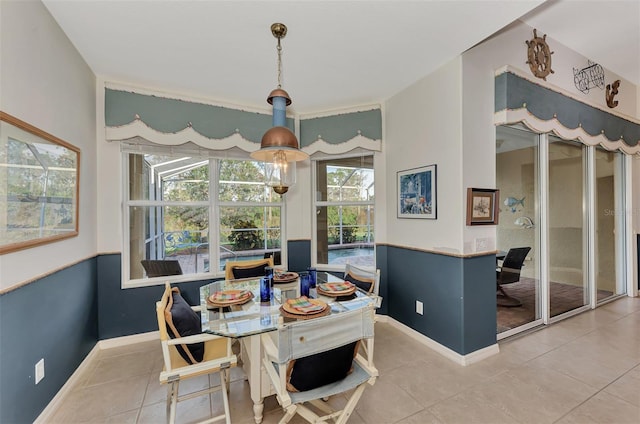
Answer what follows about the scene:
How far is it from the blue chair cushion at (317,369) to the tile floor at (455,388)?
0.54 m

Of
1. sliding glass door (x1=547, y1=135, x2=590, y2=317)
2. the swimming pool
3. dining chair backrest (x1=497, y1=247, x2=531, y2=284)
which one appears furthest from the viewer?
the swimming pool

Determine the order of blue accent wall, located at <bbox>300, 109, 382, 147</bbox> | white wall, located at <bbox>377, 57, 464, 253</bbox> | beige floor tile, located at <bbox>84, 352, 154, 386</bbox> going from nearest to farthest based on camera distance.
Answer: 1. beige floor tile, located at <bbox>84, 352, 154, 386</bbox>
2. white wall, located at <bbox>377, 57, 464, 253</bbox>
3. blue accent wall, located at <bbox>300, 109, 382, 147</bbox>

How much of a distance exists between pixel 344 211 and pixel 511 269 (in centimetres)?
211

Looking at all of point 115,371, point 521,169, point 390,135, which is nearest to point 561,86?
point 521,169

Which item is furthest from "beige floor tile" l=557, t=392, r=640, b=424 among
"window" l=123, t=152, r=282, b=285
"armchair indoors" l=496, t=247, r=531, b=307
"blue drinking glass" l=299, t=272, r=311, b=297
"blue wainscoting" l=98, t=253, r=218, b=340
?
"blue wainscoting" l=98, t=253, r=218, b=340

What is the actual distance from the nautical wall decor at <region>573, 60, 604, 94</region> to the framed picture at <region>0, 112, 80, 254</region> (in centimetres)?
519

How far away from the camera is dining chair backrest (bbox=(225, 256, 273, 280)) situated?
2891mm

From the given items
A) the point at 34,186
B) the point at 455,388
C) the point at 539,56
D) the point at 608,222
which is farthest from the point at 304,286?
the point at 608,222

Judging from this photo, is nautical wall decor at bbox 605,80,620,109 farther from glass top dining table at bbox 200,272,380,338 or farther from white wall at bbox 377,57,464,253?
glass top dining table at bbox 200,272,380,338

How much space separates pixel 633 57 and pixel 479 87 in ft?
8.80

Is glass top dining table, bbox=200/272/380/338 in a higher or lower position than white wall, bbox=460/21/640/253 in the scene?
lower

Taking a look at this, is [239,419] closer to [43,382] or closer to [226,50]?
[43,382]

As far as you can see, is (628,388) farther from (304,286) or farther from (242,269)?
(242,269)

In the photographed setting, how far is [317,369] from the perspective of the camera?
1.44m
